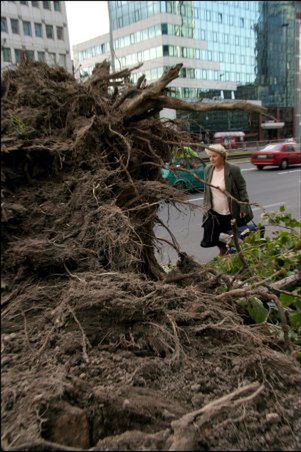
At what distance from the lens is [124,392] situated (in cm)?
171

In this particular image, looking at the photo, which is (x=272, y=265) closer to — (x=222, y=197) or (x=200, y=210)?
(x=200, y=210)

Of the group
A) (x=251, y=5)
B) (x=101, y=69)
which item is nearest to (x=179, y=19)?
(x=251, y=5)

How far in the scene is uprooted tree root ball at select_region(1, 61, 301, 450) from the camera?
1593 millimetres

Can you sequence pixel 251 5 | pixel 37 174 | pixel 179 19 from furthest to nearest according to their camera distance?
pixel 251 5 < pixel 179 19 < pixel 37 174

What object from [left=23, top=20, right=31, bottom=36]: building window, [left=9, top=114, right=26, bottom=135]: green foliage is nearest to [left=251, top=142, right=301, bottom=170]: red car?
[left=9, top=114, right=26, bottom=135]: green foliage

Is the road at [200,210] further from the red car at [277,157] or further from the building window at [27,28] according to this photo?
the building window at [27,28]

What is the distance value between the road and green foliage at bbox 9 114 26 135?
4.18 ft

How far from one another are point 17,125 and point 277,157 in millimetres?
21933

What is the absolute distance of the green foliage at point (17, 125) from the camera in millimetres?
2374

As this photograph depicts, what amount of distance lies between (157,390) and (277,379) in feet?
2.08

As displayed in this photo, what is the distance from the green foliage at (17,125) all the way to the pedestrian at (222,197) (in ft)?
9.47

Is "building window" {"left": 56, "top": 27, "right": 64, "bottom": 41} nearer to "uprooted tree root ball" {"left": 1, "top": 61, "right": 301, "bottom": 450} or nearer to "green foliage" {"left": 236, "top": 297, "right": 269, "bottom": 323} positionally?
"uprooted tree root ball" {"left": 1, "top": 61, "right": 301, "bottom": 450}

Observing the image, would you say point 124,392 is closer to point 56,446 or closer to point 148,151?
point 56,446

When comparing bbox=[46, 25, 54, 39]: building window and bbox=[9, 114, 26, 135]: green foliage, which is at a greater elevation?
bbox=[46, 25, 54, 39]: building window
